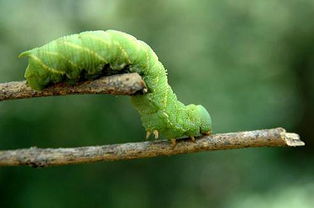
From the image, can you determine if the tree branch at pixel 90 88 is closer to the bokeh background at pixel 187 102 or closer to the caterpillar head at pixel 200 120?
the caterpillar head at pixel 200 120

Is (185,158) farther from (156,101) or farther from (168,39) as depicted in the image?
(156,101)

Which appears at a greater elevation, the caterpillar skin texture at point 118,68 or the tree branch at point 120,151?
the caterpillar skin texture at point 118,68

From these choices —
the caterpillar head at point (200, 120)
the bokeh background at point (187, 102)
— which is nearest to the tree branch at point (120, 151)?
the caterpillar head at point (200, 120)

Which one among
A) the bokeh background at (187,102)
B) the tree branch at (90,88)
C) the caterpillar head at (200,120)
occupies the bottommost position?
the caterpillar head at (200,120)

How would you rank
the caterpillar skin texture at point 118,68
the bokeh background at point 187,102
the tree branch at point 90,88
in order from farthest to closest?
1. the bokeh background at point 187,102
2. the caterpillar skin texture at point 118,68
3. the tree branch at point 90,88

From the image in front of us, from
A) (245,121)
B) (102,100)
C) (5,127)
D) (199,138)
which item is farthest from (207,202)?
(199,138)

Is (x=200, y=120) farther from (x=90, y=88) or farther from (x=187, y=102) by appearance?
(x=187, y=102)
